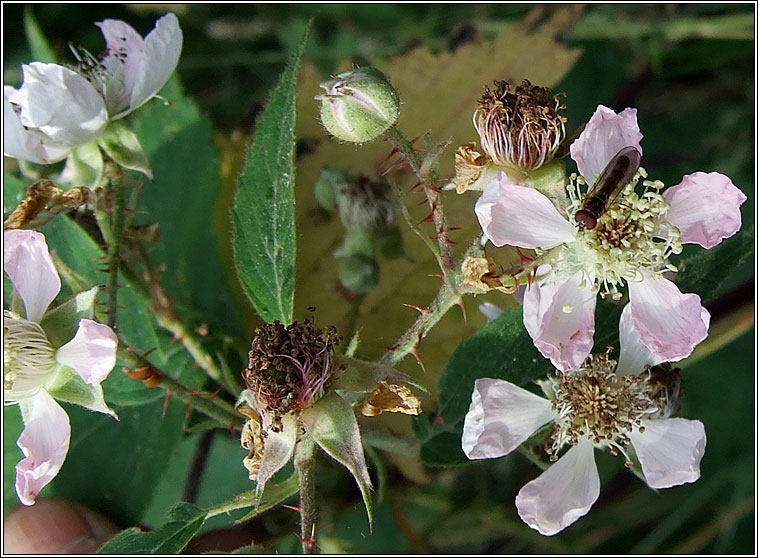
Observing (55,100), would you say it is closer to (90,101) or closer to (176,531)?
(90,101)

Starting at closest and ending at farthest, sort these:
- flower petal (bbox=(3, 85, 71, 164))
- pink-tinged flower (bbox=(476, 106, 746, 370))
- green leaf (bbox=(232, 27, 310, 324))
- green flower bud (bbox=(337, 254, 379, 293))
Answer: pink-tinged flower (bbox=(476, 106, 746, 370)) < green leaf (bbox=(232, 27, 310, 324)) < flower petal (bbox=(3, 85, 71, 164)) < green flower bud (bbox=(337, 254, 379, 293))

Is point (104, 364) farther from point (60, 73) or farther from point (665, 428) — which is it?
point (665, 428)

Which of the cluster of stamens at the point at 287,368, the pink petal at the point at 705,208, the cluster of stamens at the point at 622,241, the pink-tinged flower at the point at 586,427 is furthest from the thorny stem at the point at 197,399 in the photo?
the pink petal at the point at 705,208

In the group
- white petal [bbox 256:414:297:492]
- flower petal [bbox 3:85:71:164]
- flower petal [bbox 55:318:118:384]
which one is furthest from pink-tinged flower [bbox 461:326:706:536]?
flower petal [bbox 3:85:71:164]

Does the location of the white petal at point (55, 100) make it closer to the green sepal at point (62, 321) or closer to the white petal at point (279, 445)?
the green sepal at point (62, 321)

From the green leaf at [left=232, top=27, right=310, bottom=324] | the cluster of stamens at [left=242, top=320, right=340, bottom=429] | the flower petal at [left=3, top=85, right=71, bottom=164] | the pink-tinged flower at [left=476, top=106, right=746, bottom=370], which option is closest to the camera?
the cluster of stamens at [left=242, top=320, right=340, bottom=429]

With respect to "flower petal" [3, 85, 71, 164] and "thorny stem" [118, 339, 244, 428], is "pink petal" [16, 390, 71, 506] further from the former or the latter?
"flower petal" [3, 85, 71, 164]

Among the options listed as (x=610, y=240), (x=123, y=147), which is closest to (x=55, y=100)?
(x=123, y=147)
